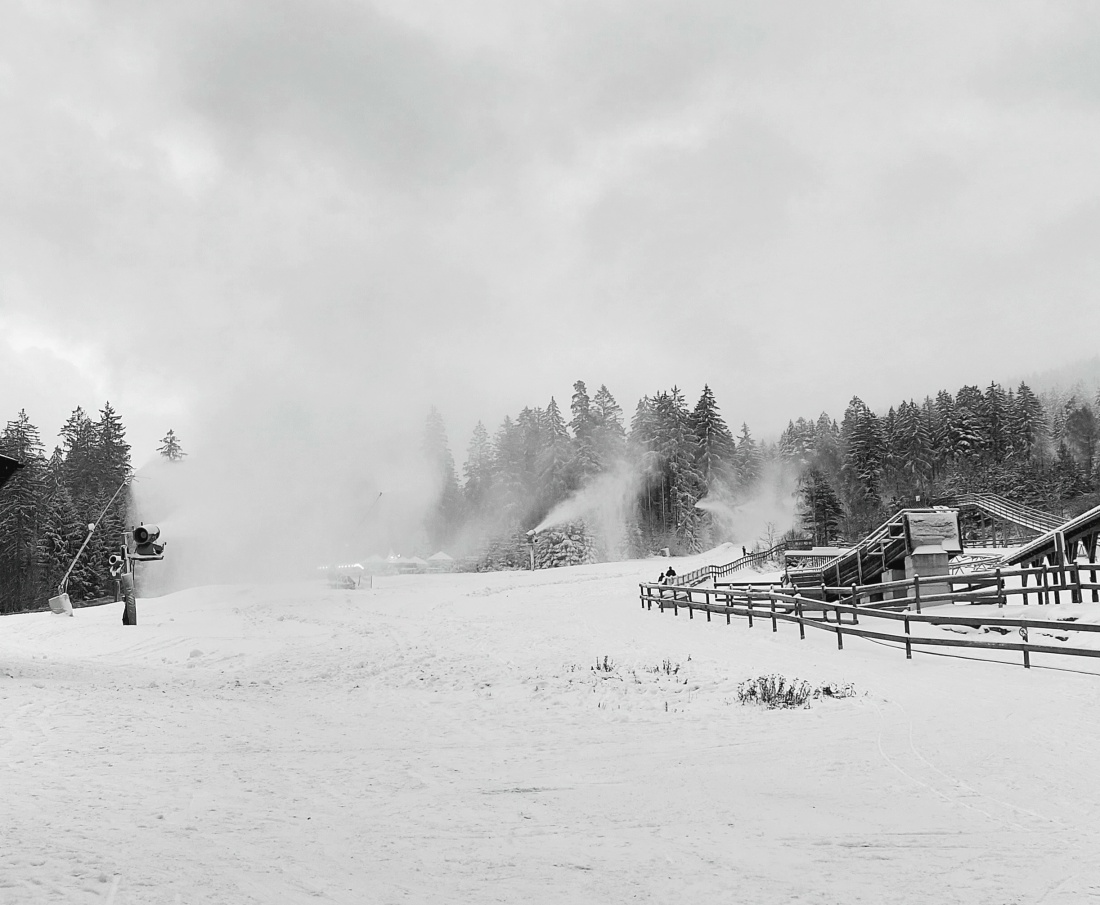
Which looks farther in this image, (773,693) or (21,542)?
(21,542)

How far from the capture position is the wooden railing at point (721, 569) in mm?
51656

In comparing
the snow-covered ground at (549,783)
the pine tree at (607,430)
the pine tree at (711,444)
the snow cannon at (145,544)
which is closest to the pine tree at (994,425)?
the pine tree at (711,444)

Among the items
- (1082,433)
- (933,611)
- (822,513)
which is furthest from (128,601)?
(1082,433)

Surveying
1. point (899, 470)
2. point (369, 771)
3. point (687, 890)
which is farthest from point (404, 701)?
point (899, 470)

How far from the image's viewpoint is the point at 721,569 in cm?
6272

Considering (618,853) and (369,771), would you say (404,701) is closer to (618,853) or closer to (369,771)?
(369,771)

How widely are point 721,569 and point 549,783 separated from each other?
183 feet

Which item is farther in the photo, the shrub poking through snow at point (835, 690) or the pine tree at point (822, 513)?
the pine tree at point (822, 513)

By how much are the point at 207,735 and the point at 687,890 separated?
8686 mm

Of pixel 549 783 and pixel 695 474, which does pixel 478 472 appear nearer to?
pixel 695 474

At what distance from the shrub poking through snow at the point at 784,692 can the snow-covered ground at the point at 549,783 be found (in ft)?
1.14

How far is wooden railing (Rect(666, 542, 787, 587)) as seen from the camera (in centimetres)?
5166

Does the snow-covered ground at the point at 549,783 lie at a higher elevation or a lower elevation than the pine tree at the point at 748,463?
lower

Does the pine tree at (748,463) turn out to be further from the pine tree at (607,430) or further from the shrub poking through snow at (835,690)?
the shrub poking through snow at (835,690)
